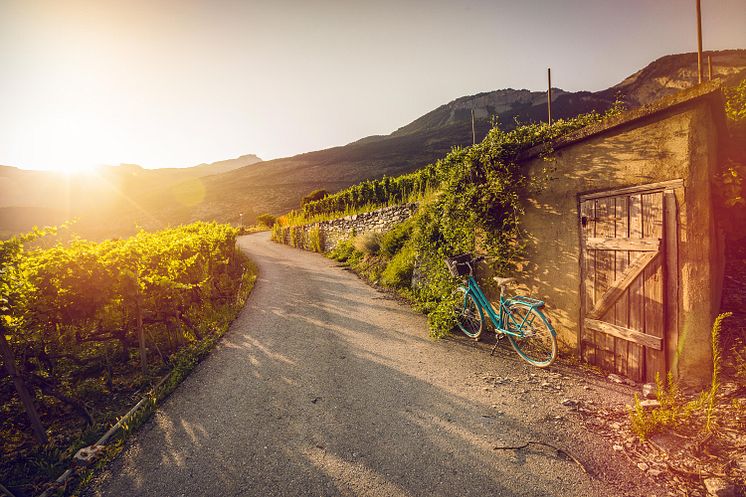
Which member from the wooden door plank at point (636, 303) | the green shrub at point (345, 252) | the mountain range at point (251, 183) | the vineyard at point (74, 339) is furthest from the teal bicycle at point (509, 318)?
the mountain range at point (251, 183)

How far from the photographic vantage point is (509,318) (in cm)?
514

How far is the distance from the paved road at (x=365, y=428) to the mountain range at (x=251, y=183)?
45107mm

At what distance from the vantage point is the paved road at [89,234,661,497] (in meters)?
2.83

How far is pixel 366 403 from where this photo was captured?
13.3 ft

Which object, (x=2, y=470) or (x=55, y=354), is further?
(x=55, y=354)

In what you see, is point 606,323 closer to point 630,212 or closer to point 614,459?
point 630,212

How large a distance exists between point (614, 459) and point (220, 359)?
221 inches

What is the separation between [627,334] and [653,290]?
66cm

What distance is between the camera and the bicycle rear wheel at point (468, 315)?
5.75 m

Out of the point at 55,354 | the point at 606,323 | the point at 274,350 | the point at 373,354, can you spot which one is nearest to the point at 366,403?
the point at 373,354

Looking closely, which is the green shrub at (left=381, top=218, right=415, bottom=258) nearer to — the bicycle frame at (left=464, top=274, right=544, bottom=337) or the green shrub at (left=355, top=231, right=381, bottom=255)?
the green shrub at (left=355, top=231, right=381, bottom=255)

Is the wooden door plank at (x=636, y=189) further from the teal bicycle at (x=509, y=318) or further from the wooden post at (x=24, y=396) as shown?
the wooden post at (x=24, y=396)

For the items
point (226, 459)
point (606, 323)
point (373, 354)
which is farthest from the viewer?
point (373, 354)

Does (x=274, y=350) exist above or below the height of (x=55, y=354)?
below
